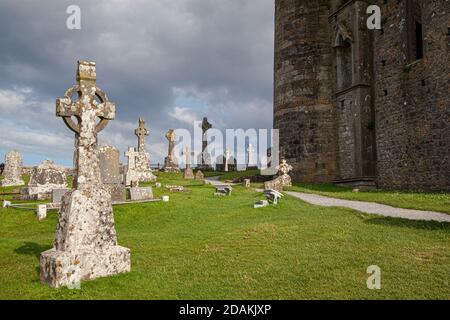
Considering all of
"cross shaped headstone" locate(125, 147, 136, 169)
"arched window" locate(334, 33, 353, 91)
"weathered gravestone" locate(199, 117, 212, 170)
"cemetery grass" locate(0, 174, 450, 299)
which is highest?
"arched window" locate(334, 33, 353, 91)

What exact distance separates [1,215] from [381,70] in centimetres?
1828

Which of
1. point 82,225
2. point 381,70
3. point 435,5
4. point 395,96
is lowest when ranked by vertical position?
point 82,225

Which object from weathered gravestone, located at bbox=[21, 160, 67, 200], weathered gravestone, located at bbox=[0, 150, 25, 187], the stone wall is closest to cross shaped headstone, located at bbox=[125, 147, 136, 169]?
weathered gravestone, located at bbox=[21, 160, 67, 200]

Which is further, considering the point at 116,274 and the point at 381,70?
the point at 381,70

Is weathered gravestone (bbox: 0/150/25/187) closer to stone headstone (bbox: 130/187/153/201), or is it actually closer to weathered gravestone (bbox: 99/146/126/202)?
weathered gravestone (bbox: 99/146/126/202)

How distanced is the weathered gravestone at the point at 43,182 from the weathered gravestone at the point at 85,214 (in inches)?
496

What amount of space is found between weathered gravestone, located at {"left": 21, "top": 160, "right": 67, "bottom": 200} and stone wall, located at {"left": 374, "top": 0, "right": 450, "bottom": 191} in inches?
625

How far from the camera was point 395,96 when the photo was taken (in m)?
19.0

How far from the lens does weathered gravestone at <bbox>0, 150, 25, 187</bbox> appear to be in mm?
24516

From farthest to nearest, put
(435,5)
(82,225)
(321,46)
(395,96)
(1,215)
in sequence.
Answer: (321,46) < (395,96) < (435,5) < (1,215) < (82,225)

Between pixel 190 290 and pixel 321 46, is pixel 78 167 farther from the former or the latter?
pixel 321 46

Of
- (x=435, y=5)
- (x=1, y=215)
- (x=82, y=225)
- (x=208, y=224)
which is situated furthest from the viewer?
(x=435, y=5)

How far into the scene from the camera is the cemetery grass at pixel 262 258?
16.8 feet
